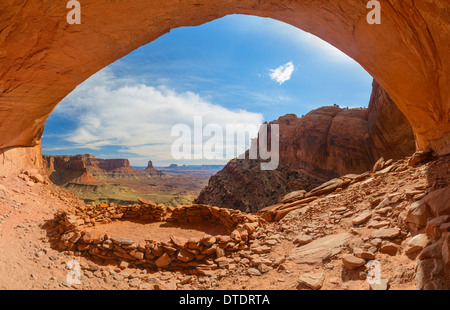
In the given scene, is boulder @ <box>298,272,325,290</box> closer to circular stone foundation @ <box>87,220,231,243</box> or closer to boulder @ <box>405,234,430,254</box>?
boulder @ <box>405,234,430,254</box>

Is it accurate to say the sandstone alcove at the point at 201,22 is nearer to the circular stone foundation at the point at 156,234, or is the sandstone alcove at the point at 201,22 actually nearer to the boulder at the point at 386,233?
the boulder at the point at 386,233

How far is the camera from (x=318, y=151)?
80.1ft

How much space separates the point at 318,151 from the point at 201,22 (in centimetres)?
2278

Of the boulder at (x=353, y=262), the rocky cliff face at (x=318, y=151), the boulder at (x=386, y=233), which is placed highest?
the rocky cliff face at (x=318, y=151)

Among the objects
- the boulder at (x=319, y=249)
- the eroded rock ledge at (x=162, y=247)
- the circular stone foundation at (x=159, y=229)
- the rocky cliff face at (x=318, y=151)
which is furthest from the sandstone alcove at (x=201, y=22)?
the rocky cliff face at (x=318, y=151)

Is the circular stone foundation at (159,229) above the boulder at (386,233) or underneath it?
underneath

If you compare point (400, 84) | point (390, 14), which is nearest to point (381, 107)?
point (400, 84)

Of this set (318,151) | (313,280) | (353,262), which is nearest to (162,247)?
(313,280)

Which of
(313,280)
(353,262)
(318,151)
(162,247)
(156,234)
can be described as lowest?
(156,234)

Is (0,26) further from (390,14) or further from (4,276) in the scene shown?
(390,14)

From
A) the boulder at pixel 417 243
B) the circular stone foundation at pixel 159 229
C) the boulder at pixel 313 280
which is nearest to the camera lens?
the boulder at pixel 417 243

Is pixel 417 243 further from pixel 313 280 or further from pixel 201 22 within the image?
pixel 201 22

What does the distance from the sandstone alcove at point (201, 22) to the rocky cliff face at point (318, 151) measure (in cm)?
1277

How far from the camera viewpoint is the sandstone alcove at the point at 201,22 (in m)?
4.17
